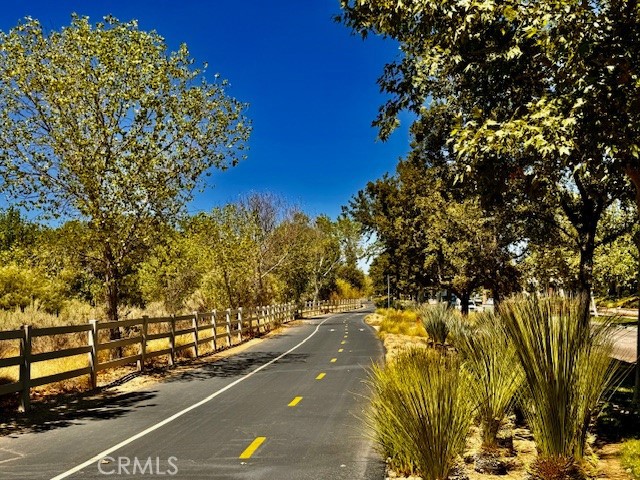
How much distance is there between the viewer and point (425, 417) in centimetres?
577

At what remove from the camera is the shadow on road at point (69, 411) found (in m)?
Answer: 9.26

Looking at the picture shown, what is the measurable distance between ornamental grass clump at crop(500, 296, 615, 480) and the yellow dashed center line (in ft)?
11.7

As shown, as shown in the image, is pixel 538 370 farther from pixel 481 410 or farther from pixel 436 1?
pixel 436 1

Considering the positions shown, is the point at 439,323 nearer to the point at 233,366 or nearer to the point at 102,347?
the point at 233,366

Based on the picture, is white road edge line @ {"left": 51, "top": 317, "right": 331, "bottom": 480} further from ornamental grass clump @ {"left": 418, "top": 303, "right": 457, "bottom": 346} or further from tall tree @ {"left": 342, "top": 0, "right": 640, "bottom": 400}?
ornamental grass clump @ {"left": 418, "top": 303, "right": 457, "bottom": 346}

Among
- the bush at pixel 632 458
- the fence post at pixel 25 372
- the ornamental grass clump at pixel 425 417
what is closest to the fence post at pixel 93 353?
the fence post at pixel 25 372

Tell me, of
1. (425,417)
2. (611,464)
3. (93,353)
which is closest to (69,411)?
(93,353)

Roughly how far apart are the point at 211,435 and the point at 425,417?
3.93 m

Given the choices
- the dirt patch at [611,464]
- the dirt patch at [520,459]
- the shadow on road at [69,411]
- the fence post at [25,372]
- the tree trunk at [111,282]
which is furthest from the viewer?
the tree trunk at [111,282]

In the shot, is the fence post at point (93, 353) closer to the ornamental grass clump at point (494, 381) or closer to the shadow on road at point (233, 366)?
the shadow on road at point (233, 366)

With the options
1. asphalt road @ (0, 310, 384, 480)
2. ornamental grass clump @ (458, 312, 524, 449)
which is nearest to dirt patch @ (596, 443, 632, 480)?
ornamental grass clump @ (458, 312, 524, 449)

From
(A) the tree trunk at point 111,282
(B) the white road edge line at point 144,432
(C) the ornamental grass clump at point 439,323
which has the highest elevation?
(A) the tree trunk at point 111,282

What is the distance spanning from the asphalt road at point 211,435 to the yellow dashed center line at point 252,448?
0.01m

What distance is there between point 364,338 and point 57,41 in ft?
61.1
